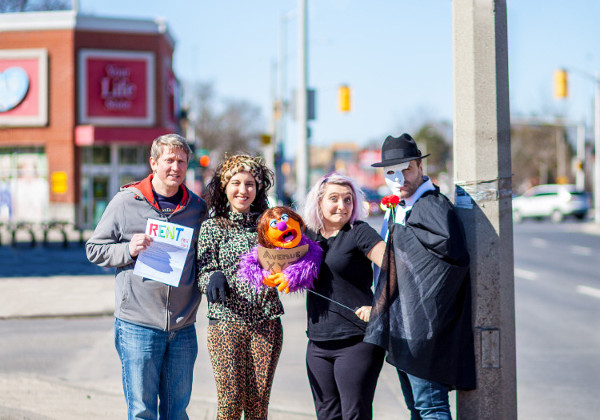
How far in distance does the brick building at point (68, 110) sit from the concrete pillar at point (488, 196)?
2610 cm

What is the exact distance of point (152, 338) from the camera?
375 centimetres

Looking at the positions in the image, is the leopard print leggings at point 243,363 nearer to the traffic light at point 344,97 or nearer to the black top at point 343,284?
the black top at point 343,284

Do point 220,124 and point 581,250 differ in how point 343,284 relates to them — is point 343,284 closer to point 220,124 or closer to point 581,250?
point 581,250

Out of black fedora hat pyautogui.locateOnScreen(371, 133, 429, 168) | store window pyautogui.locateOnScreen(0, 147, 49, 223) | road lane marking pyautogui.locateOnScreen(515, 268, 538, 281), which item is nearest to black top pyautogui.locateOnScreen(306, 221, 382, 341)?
black fedora hat pyautogui.locateOnScreen(371, 133, 429, 168)

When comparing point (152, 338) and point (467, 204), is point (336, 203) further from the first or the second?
point (152, 338)

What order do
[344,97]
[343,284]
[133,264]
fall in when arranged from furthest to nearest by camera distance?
[344,97], [133,264], [343,284]

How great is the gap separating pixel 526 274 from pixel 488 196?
12.6 meters

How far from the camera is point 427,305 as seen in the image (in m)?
3.26

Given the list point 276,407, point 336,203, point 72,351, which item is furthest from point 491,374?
point 72,351

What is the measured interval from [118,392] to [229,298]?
3.04m

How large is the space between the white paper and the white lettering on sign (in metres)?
26.7

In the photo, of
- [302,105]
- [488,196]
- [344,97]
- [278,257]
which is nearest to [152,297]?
[278,257]

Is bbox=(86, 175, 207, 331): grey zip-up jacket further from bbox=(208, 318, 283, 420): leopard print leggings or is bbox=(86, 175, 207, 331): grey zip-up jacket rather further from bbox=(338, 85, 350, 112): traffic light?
bbox=(338, 85, 350, 112): traffic light

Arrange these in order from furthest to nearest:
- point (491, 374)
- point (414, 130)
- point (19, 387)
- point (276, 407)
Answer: point (414, 130)
point (19, 387)
point (276, 407)
point (491, 374)
